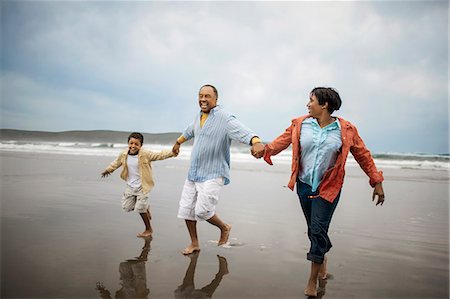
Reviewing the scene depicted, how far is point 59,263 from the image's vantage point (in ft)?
11.1

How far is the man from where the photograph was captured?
400cm

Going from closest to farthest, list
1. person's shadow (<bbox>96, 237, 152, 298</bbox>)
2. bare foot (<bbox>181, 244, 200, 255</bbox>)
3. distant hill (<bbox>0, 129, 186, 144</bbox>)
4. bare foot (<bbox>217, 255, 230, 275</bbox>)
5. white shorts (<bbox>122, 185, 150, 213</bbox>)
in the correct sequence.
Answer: person's shadow (<bbox>96, 237, 152, 298</bbox>)
bare foot (<bbox>217, 255, 230, 275</bbox>)
bare foot (<bbox>181, 244, 200, 255</bbox>)
white shorts (<bbox>122, 185, 150, 213</bbox>)
distant hill (<bbox>0, 129, 186, 144</bbox>)

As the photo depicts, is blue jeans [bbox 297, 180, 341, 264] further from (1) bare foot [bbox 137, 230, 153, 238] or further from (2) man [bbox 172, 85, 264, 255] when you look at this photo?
(1) bare foot [bbox 137, 230, 153, 238]

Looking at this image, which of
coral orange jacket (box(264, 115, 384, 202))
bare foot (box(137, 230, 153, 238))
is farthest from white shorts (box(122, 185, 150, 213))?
coral orange jacket (box(264, 115, 384, 202))

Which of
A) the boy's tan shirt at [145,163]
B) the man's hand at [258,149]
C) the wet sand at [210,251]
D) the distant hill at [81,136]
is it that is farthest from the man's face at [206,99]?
the distant hill at [81,136]

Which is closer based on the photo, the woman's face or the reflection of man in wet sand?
the reflection of man in wet sand

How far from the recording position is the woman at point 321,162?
119 inches

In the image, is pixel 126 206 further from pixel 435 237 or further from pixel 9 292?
pixel 435 237

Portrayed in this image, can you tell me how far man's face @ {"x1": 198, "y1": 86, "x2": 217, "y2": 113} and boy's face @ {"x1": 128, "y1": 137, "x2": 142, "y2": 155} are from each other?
126cm

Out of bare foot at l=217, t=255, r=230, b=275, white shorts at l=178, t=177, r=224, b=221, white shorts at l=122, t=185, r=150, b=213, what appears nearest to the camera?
bare foot at l=217, t=255, r=230, b=275

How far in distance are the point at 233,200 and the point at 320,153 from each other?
4.40 meters

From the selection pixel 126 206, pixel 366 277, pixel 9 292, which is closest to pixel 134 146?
pixel 126 206

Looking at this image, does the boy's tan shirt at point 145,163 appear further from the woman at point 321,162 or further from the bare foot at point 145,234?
the woman at point 321,162

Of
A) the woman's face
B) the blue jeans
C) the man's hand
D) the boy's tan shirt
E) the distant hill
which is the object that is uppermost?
the distant hill
